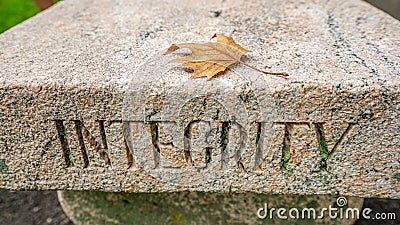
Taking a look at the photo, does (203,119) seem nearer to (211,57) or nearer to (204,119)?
(204,119)

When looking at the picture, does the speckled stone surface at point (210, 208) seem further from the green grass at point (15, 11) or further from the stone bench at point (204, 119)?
the green grass at point (15, 11)

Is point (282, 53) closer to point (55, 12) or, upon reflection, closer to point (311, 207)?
point (311, 207)

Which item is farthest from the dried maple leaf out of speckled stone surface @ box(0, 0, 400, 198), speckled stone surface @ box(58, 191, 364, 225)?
speckled stone surface @ box(58, 191, 364, 225)

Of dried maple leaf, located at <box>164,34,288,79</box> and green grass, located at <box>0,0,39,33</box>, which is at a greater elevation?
dried maple leaf, located at <box>164,34,288,79</box>

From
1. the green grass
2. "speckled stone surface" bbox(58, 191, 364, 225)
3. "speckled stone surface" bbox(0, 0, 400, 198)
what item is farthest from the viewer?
the green grass

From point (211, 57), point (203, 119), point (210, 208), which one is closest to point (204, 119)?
point (203, 119)

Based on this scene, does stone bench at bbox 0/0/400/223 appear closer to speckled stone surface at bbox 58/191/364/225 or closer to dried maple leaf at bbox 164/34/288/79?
dried maple leaf at bbox 164/34/288/79
